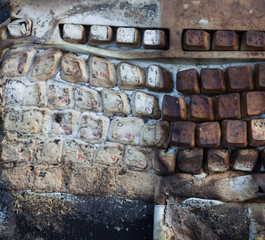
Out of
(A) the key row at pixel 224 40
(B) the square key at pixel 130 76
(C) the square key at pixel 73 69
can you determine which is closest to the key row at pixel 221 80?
(A) the key row at pixel 224 40

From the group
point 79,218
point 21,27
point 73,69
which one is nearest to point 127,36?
point 73,69

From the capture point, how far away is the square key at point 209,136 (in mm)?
1704

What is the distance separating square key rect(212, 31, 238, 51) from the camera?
1.77 meters

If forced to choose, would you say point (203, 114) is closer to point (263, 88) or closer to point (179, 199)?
point (263, 88)

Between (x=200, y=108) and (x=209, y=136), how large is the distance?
143 millimetres

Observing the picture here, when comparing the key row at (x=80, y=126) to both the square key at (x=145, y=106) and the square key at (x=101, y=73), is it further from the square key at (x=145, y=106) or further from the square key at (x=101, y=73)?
the square key at (x=101, y=73)

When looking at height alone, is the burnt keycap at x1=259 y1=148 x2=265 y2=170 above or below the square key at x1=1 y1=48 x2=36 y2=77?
below

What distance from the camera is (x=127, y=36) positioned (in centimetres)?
184

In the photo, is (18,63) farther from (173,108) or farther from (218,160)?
(218,160)

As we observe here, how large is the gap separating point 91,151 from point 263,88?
89cm

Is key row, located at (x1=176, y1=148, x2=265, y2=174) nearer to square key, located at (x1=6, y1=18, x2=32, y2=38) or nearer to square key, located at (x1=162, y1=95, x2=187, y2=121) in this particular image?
square key, located at (x1=162, y1=95, x2=187, y2=121)

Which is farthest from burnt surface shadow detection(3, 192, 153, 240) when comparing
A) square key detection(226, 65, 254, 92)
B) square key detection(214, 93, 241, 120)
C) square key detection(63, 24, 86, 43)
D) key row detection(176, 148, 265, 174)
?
square key detection(63, 24, 86, 43)

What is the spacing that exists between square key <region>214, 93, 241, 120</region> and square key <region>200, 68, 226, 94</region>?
47 mm

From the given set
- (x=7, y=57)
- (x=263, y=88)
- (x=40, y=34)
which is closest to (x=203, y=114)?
(x=263, y=88)
